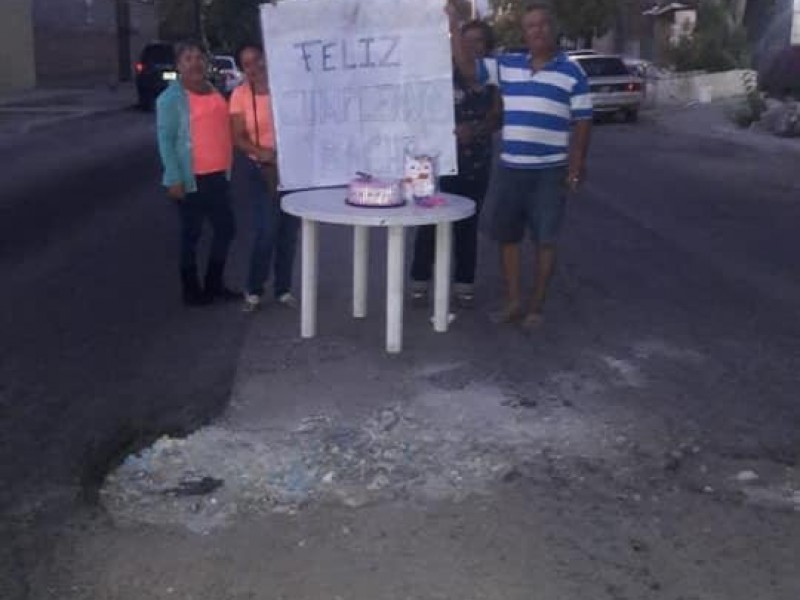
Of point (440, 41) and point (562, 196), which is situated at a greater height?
point (440, 41)

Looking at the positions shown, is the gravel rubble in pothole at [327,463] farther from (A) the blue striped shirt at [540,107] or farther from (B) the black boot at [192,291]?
(B) the black boot at [192,291]

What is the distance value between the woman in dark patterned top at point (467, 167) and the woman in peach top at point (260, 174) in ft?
2.84

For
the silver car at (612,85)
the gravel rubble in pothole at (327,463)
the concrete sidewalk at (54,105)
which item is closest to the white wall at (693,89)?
the silver car at (612,85)

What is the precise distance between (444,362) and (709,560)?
2977 mm

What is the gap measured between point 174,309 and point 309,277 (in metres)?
1.62

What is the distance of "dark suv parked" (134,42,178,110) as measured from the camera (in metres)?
37.5

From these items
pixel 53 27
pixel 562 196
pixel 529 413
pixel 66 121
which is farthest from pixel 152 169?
pixel 53 27

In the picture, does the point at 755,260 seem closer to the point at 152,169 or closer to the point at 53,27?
the point at 152,169

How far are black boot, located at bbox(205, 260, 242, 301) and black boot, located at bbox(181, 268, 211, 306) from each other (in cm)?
6

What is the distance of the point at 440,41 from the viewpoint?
8.43 meters

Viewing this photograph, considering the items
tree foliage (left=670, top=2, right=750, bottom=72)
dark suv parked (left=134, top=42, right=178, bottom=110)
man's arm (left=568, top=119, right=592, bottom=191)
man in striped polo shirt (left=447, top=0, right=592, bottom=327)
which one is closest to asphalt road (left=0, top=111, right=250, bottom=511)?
man in striped polo shirt (left=447, top=0, right=592, bottom=327)

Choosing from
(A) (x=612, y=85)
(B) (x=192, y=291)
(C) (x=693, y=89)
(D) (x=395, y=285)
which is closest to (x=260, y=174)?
(B) (x=192, y=291)

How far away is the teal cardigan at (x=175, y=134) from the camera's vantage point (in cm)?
916

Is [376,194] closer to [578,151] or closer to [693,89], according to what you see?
[578,151]
